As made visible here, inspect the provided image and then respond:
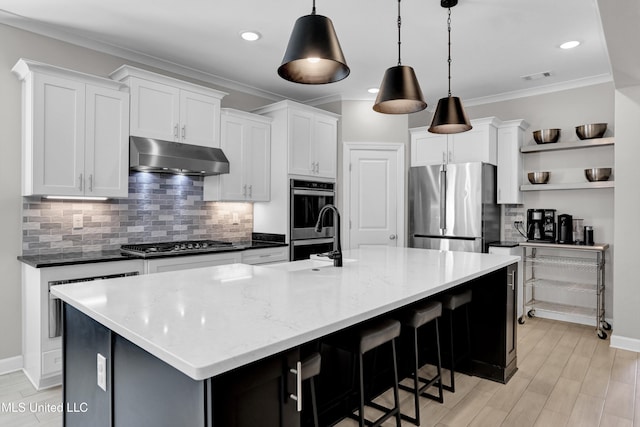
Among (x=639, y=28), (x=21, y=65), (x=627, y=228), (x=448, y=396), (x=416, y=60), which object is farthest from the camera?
(x=416, y=60)

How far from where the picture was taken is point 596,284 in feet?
14.3

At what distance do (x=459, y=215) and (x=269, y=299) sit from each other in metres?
3.56

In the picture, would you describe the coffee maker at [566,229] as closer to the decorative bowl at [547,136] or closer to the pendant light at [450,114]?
the decorative bowl at [547,136]

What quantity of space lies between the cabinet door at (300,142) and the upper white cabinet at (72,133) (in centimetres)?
171

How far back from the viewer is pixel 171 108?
360cm

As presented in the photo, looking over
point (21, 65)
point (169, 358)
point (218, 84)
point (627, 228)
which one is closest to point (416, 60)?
point (218, 84)

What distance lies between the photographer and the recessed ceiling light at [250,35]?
10.8ft

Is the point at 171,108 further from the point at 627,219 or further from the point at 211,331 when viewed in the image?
the point at 627,219

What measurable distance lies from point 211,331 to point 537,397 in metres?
2.47

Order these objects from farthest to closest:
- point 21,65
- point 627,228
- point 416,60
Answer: point 416,60 < point 627,228 < point 21,65

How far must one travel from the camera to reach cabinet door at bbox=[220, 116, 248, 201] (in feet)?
13.4

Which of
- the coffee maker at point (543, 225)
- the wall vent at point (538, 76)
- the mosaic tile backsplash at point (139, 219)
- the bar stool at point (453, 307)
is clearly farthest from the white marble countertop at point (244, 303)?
the wall vent at point (538, 76)

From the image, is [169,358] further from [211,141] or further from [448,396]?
[211,141]

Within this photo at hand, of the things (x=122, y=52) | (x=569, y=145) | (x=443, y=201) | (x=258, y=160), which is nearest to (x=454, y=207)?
(x=443, y=201)
